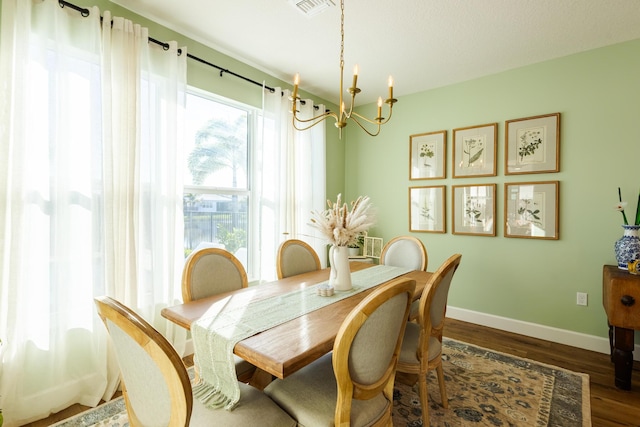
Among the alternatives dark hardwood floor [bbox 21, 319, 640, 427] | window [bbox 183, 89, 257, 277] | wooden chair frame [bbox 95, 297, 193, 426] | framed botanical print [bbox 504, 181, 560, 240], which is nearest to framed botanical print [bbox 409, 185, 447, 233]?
framed botanical print [bbox 504, 181, 560, 240]

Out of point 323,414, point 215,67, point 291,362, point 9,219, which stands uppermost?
point 215,67

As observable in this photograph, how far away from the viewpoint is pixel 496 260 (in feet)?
10.4

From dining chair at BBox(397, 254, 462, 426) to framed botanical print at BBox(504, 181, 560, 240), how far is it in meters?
1.74

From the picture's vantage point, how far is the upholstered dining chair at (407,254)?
263cm

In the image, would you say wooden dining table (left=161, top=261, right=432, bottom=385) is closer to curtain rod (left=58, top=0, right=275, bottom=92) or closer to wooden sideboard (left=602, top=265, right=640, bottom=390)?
wooden sideboard (left=602, top=265, right=640, bottom=390)

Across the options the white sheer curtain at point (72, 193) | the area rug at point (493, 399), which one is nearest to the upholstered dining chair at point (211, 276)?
the white sheer curtain at point (72, 193)

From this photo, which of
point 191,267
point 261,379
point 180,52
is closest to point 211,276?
point 191,267

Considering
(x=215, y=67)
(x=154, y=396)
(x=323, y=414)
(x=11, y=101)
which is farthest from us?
(x=215, y=67)

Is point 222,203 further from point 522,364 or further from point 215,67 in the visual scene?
point 522,364

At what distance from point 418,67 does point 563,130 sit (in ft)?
4.66

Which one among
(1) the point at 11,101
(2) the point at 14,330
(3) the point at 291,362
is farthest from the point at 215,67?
(3) the point at 291,362

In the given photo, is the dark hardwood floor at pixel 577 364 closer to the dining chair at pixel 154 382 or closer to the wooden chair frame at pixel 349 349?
the dining chair at pixel 154 382

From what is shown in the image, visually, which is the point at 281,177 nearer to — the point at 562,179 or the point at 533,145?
the point at 533,145

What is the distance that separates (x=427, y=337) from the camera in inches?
63.6
